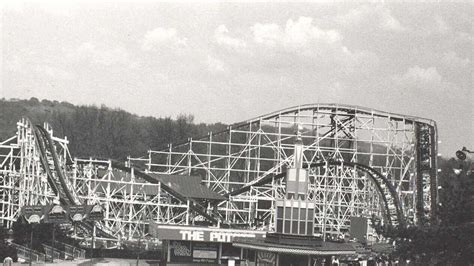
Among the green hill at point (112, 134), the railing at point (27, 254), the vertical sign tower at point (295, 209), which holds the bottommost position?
the railing at point (27, 254)

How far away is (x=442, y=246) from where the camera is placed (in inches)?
1079

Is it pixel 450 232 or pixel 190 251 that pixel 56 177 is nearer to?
pixel 190 251

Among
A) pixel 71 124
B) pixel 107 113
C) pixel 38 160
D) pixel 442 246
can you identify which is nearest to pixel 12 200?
pixel 38 160

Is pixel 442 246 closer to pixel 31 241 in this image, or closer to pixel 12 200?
pixel 31 241

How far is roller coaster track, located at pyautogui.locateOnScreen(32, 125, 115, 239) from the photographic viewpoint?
147 feet

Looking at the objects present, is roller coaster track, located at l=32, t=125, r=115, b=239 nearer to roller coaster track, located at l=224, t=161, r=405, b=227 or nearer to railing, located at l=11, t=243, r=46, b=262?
railing, located at l=11, t=243, r=46, b=262

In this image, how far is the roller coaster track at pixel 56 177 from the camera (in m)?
44.8

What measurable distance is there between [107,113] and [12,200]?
6243cm

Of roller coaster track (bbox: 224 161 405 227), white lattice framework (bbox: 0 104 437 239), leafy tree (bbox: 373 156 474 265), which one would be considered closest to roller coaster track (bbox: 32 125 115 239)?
white lattice framework (bbox: 0 104 437 239)

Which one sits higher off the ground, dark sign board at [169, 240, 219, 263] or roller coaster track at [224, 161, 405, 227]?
roller coaster track at [224, 161, 405, 227]

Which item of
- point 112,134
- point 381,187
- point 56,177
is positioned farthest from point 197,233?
point 112,134

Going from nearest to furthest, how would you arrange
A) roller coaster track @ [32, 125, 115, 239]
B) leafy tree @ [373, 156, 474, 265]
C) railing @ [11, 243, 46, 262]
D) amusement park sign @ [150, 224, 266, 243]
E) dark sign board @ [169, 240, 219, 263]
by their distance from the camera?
1. leafy tree @ [373, 156, 474, 265]
2. railing @ [11, 243, 46, 262]
3. amusement park sign @ [150, 224, 266, 243]
4. dark sign board @ [169, 240, 219, 263]
5. roller coaster track @ [32, 125, 115, 239]

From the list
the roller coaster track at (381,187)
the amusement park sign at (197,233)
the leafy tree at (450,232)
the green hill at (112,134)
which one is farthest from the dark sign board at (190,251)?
the green hill at (112,134)

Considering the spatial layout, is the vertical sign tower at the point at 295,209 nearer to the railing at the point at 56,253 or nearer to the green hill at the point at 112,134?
the railing at the point at 56,253
